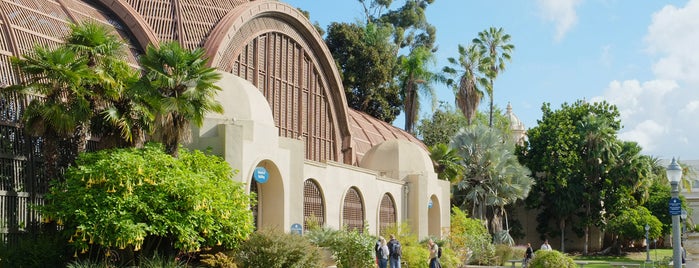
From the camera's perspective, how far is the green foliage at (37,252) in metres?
20.2

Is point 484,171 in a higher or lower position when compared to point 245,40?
lower

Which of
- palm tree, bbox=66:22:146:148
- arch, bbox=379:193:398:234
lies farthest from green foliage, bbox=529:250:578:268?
palm tree, bbox=66:22:146:148

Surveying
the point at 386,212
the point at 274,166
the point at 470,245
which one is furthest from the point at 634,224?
the point at 274,166

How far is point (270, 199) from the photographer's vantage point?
27.3 meters

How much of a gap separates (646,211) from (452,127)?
49.1 feet

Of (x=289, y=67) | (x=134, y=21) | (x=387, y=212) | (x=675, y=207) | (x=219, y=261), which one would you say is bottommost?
(x=219, y=261)

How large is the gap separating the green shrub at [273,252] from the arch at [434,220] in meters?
21.3

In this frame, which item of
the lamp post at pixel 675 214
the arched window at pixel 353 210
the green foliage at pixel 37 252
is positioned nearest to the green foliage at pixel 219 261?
the green foliage at pixel 37 252

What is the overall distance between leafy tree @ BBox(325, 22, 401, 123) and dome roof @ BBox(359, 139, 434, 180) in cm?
2415

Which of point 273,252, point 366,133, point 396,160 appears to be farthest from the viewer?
point 366,133

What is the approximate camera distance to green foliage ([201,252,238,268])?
69.7ft

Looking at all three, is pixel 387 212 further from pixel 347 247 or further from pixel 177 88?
pixel 177 88

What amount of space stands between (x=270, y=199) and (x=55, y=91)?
27.6 ft

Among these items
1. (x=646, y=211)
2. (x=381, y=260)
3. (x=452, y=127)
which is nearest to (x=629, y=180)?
(x=646, y=211)
